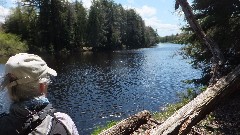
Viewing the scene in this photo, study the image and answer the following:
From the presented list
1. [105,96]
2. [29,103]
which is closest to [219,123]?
[29,103]

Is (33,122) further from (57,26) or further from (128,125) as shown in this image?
(57,26)

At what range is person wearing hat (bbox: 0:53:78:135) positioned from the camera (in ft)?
9.41

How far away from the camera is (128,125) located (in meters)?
9.85

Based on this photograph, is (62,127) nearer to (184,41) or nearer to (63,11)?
(184,41)

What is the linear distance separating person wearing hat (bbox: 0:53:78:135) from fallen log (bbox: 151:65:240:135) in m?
5.38

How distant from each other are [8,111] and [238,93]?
42.9 feet

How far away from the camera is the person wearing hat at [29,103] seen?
2867 millimetres

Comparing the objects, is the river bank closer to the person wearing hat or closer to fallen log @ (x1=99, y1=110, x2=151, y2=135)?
fallen log @ (x1=99, y1=110, x2=151, y2=135)

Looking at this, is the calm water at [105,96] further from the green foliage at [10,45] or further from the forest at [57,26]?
the forest at [57,26]

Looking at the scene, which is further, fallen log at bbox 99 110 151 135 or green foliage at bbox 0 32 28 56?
green foliage at bbox 0 32 28 56

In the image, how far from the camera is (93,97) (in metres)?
29.0

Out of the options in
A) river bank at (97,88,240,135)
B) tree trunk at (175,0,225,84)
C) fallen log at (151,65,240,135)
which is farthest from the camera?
tree trunk at (175,0,225,84)

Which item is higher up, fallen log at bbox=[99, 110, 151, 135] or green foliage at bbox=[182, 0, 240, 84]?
green foliage at bbox=[182, 0, 240, 84]

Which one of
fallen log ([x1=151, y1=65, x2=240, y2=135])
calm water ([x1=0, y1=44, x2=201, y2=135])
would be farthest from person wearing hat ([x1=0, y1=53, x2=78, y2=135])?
calm water ([x1=0, y1=44, x2=201, y2=135])
